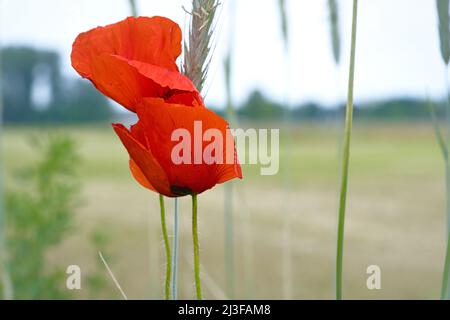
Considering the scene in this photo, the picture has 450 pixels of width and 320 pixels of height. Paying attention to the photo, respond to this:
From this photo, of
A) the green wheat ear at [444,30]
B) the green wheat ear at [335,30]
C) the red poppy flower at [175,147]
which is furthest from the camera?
the green wheat ear at [335,30]

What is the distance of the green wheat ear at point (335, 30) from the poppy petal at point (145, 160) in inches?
15.2

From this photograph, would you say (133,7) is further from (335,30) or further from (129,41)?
(335,30)

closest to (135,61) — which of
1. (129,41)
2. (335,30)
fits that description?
(129,41)

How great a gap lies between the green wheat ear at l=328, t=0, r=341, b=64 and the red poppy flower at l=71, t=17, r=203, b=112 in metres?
0.36

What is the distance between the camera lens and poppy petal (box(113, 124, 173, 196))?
0.88ft

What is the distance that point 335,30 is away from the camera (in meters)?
0.64

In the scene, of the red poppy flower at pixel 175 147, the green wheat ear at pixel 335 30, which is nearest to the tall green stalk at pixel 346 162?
the red poppy flower at pixel 175 147

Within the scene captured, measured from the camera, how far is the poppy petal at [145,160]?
269mm

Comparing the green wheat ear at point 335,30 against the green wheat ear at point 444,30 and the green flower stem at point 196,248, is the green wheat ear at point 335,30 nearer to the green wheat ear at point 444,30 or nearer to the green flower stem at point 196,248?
the green wheat ear at point 444,30

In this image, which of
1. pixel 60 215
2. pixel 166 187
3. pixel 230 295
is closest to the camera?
pixel 166 187
